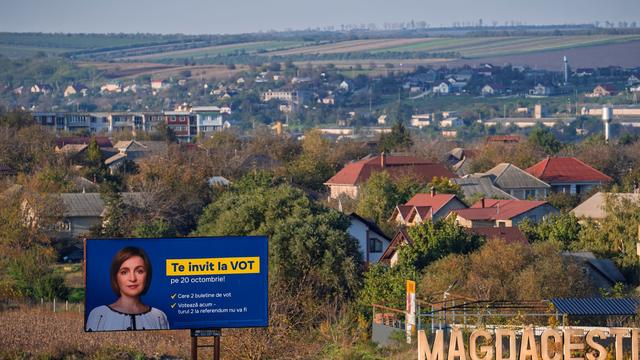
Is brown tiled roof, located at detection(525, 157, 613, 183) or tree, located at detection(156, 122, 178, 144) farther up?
brown tiled roof, located at detection(525, 157, 613, 183)

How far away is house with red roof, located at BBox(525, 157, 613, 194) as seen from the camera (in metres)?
71.6

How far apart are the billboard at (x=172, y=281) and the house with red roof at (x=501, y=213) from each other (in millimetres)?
29281

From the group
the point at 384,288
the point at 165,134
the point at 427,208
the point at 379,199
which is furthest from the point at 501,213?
the point at 165,134

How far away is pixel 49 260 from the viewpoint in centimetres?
4300

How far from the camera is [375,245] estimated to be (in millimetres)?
44969

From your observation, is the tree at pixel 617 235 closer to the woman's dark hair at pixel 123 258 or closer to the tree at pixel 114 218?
the tree at pixel 114 218

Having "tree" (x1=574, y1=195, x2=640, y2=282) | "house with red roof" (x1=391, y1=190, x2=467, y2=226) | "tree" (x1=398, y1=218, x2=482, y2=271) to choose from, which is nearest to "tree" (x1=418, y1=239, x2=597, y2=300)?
"tree" (x1=398, y1=218, x2=482, y2=271)

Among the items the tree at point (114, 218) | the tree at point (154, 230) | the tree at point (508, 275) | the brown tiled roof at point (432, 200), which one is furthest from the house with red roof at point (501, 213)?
the tree at point (508, 275)

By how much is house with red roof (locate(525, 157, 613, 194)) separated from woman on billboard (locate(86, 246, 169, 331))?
5335 centimetres

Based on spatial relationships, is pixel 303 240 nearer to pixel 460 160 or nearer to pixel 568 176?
pixel 568 176

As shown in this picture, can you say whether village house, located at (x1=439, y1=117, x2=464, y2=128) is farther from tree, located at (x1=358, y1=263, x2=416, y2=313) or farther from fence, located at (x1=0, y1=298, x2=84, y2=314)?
fence, located at (x1=0, y1=298, x2=84, y2=314)

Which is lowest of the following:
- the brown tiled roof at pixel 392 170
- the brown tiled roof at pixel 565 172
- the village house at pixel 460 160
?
the village house at pixel 460 160

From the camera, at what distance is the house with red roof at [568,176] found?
7162 cm

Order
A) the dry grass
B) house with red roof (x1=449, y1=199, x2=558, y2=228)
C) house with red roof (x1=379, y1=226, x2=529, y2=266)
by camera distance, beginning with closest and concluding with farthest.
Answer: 1. the dry grass
2. house with red roof (x1=379, y1=226, x2=529, y2=266)
3. house with red roof (x1=449, y1=199, x2=558, y2=228)
